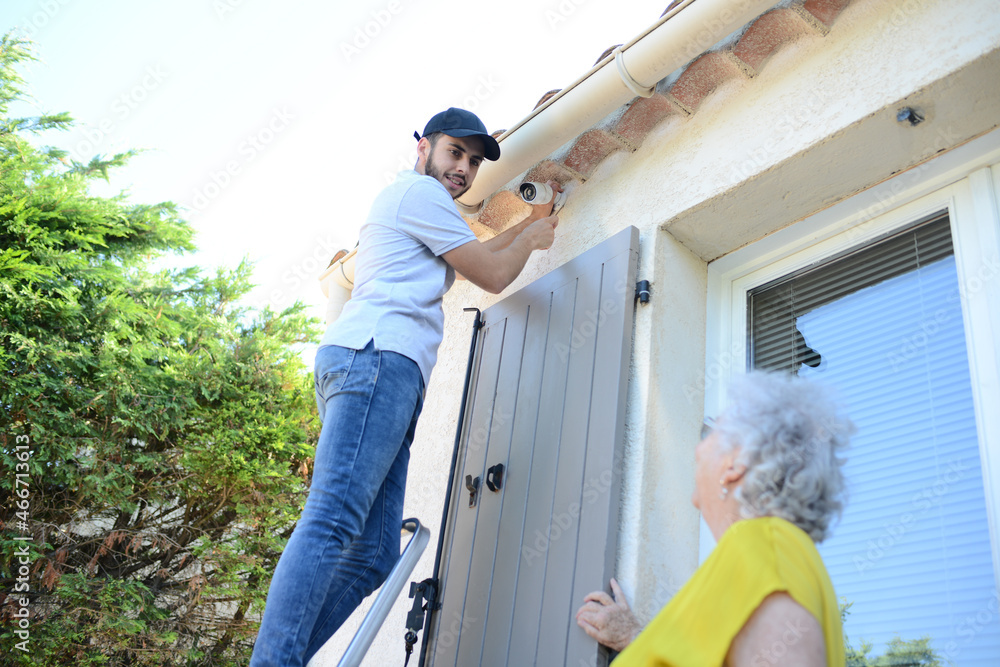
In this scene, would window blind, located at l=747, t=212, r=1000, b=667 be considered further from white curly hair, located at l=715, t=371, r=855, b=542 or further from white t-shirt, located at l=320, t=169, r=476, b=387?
white t-shirt, located at l=320, t=169, r=476, b=387

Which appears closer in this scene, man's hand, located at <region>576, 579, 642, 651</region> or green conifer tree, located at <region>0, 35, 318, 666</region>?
man's hand, located at <region>576, 579, 642, 651</region>

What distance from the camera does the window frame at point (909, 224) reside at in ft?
5.15

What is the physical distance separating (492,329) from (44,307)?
10.7ft

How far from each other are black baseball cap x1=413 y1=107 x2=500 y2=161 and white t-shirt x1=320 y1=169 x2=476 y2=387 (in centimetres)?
23

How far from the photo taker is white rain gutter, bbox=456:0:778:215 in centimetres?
195

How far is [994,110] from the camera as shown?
1686 mm

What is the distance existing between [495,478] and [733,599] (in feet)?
4.22

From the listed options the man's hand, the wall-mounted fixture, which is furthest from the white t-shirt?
the wall-mounted fixture

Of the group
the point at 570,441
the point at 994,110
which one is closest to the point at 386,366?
the point at 570,441

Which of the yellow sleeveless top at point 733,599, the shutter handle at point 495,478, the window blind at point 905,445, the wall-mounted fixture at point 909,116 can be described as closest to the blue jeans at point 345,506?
the shutter handle at point 495,478

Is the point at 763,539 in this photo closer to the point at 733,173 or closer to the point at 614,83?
the point at 733,173

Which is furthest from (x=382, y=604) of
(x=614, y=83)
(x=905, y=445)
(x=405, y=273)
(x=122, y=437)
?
(x=122, y=437)

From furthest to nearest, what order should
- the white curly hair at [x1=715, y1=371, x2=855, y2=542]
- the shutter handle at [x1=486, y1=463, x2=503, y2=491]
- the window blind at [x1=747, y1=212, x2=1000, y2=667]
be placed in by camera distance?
the shutter handle at [x1=486, y1=463, x2=503, y2=491] < the window blind at [x1=747, y1=212, x2=1000, y2=667] < the white curly hair at [x1=715, y1=371, x2=855, y2=542]

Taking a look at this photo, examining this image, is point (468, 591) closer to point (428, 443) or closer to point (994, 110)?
point (428, 443)
